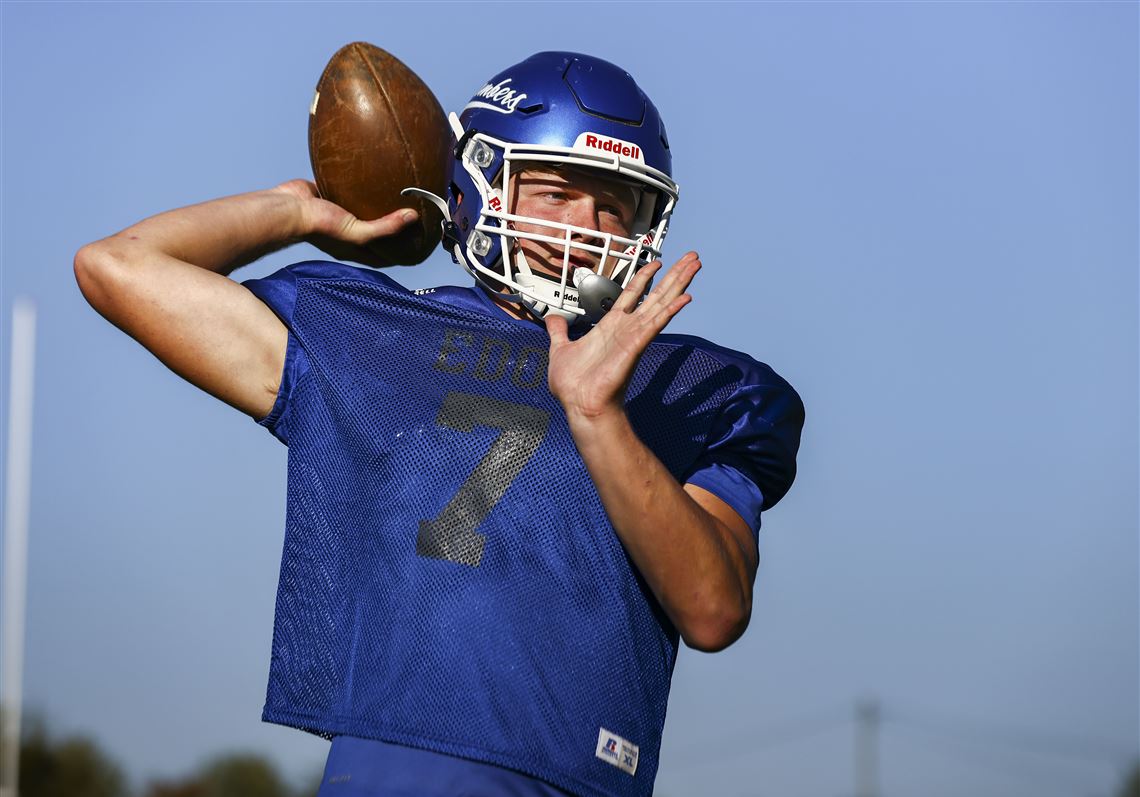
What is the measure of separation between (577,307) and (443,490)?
551 millimetres

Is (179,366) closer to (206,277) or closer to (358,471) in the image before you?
(206,277)

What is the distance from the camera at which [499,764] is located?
108 inches

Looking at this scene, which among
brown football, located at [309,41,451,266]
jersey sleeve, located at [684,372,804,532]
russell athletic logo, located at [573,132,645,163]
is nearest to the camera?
jersey sleeve, located at [684,372,804,532]

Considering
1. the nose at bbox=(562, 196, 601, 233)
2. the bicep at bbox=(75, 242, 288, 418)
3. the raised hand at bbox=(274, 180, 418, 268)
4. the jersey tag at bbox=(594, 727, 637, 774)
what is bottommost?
the jersey tag at bbox=(594, 727, 637, 774)

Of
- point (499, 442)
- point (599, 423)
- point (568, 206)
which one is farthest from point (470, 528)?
point (568, 206)

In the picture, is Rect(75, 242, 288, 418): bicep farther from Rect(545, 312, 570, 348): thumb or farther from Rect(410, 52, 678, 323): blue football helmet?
Rect(545, 312, 570, 348): thumb

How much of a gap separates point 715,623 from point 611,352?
55 centimetres

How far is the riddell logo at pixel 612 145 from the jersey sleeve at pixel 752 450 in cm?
56

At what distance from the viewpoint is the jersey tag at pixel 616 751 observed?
283cm

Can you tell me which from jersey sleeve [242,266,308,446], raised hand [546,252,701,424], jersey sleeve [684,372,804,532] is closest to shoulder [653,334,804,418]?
jersey sleeve [684,372,804,532]

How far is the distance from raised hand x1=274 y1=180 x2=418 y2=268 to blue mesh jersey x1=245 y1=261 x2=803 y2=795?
0.25 m

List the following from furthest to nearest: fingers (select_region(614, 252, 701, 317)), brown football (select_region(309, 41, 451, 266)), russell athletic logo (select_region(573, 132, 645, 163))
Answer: brown football (select_region(309, 41, 451, 266)) → russell athletic logo (select_region(573, 132, 645, 163)) → fingers (select_region(614, 252, 701, 317))

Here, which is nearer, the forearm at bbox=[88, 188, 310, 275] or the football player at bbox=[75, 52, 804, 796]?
the football player at bbox=[75, 52, 804, 796]

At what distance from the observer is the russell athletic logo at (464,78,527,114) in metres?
3.55
